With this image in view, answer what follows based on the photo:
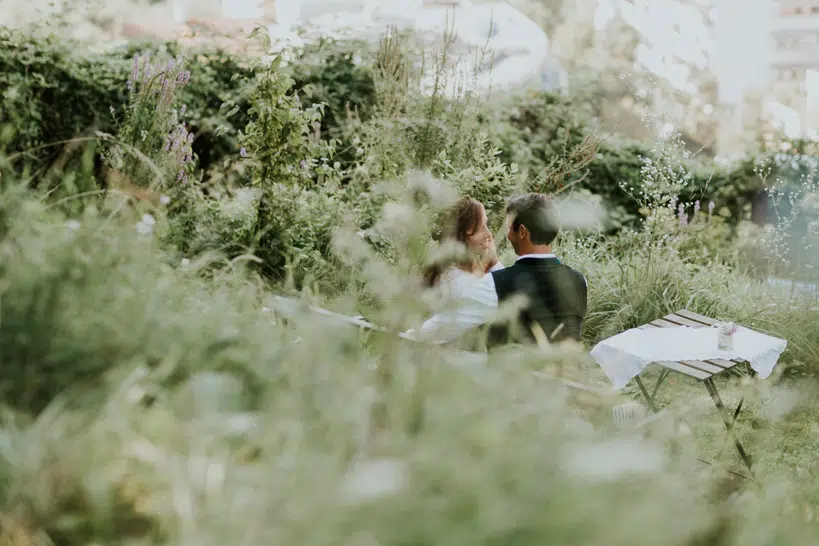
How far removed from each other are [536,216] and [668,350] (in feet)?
3.11

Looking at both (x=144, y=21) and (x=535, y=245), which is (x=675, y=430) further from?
(x=144, y=21)

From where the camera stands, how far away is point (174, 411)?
1481 millimetres

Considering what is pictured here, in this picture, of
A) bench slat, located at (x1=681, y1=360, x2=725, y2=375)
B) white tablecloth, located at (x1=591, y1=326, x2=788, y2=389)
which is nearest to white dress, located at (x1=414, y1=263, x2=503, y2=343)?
white tablecloth, located at (x1=591, y1=326, x2=788, y2=389)

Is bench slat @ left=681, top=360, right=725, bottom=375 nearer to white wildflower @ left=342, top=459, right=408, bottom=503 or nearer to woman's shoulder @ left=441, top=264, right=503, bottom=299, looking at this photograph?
woman's shoulder @ left=441, top=264, right=503, bottom=299

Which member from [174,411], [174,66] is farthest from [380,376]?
[174,66]

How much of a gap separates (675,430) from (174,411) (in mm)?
1076

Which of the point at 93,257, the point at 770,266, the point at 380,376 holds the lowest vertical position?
the point at 770,266

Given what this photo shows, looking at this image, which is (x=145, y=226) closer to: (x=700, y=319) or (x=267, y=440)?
(x=267, y=440)

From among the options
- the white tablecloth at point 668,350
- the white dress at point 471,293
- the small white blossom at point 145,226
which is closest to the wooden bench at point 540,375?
the small white blossom at point 145,226

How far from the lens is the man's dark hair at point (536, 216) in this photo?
12.5ft

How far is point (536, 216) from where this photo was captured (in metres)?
3.87

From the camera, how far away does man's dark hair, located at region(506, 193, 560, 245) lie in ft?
12.5

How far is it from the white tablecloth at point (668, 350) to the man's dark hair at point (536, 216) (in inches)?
26.9

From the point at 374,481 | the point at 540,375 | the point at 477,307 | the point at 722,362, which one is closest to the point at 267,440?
the point at 374,481
